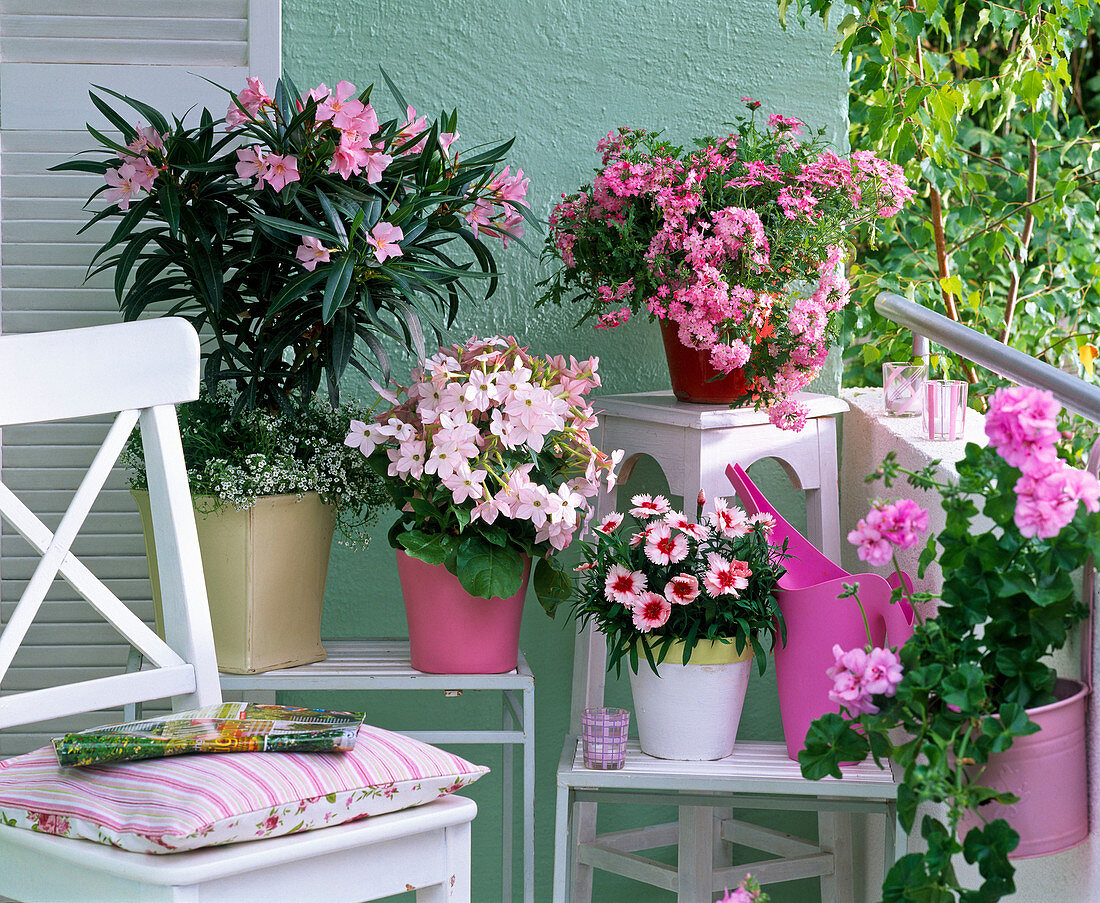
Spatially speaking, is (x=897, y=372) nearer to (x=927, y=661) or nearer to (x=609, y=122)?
(x=609, y=122)

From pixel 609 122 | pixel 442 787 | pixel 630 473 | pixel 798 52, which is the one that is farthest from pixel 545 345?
pixel 442 787

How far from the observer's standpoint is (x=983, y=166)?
8.54 ft

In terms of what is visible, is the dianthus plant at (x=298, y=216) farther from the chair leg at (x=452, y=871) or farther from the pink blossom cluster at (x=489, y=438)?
the chair leg at (x=452, y=871)

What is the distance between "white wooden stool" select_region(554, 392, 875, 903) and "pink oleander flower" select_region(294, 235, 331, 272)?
18.1 inches

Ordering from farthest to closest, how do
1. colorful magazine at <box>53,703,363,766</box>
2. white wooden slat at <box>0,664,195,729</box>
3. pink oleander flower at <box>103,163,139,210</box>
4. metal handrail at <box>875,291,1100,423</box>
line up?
1. pink oleander flower at <box>103,163,139,210</box>
2. white wooden slat at <box>0,664,195,729</box>
3. colorful magazine at <box>53,703,363,766</box>
4. metal handrail at <box>875,291,1100,423</box>

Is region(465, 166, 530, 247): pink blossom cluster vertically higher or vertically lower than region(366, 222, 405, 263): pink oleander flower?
higher

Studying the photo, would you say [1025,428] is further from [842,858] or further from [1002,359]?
[842,858]

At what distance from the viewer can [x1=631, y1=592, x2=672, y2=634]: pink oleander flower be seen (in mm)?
1305

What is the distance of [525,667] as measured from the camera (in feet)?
4.92

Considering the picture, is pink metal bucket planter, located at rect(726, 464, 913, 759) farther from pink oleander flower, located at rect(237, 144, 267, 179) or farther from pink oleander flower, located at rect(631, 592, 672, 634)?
pink oleander flower, located at rect(237, 144, 267, 179)

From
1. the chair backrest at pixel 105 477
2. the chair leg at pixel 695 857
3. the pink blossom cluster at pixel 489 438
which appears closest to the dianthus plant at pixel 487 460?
the pink blossom cluster at pixel 489 438

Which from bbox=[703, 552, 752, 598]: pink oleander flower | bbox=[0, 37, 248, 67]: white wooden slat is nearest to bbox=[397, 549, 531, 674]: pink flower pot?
bbox=[703, 552, 752, 598]: pink oleander flower

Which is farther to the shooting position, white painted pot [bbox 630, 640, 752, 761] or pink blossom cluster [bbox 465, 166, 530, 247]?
pink blossom cluster [bbox 465, 166, 530, 247]

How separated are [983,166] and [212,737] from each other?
2.31 metres
